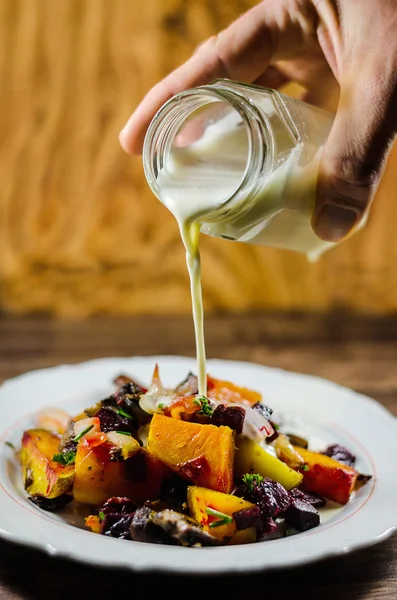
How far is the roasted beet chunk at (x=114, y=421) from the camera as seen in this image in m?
1.86

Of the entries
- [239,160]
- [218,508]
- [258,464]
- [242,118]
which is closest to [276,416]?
[258,464]

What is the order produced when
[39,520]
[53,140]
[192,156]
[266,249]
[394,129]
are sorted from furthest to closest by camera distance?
1. [266,249]
2. [53,140]
3. [192,156]
4. [394,129]
5. [39,520]

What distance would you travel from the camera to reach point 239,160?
1905mm

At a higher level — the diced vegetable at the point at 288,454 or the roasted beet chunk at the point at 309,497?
the diced vegetable at the point at 288,454

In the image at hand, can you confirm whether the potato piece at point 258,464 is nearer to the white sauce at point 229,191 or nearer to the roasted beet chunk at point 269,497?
the roasted beet chunk at point 269,497

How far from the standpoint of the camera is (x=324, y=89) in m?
2.60

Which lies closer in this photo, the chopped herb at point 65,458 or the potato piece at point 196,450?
the potato piece at point 196,450

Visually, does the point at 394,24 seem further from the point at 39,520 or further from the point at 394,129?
the point at 39,520

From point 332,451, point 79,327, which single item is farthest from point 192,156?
point 79,327

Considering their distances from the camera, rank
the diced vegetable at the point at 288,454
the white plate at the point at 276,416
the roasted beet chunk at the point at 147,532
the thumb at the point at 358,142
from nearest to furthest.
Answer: the white plate at the point at 276,416
the roasted beet chunk at the point at 147,532
the thumb at the point at 358,142
the diced vegetable at the point at 288,454

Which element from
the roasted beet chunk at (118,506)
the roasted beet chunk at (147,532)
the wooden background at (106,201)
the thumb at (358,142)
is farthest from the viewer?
the wooden background at (106,201)

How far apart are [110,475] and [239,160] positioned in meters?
0.85

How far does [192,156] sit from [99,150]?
7.67 feet

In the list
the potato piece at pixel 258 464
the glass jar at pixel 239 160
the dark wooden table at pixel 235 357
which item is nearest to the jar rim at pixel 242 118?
the glass jar at pixel 239 160
